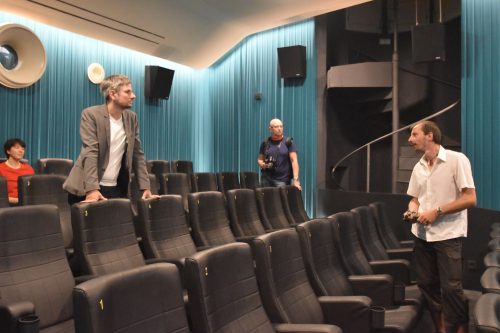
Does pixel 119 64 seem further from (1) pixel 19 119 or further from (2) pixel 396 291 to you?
(2) pixel 396 291

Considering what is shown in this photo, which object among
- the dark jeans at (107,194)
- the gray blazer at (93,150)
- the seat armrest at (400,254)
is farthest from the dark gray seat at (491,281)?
the dark jeans at (107,194)

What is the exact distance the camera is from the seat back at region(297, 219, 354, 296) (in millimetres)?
2387

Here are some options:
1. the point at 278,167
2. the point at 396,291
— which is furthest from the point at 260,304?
the point at 278,167

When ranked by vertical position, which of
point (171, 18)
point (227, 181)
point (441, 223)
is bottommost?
point (441, 223)

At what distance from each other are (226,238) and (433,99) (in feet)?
18.3

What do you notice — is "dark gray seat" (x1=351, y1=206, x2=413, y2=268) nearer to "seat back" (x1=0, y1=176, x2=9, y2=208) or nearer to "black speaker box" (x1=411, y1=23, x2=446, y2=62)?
"seat back" (x1=0, y1=176, x2=9, y2=208)

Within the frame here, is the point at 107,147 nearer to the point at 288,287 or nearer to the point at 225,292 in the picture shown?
the point at 288,287

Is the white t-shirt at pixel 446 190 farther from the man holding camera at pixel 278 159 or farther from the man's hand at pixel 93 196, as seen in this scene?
the man holding camera at pixel 278 159

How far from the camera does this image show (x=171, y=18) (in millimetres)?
6555

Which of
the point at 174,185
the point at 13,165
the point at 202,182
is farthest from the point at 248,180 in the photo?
the point at 13,165

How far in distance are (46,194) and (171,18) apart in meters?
3.95

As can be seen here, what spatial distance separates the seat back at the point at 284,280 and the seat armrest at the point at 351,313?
67 millimetres

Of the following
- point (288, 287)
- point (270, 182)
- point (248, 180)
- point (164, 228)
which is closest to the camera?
point (288, 287)

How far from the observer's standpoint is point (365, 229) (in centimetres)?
366
